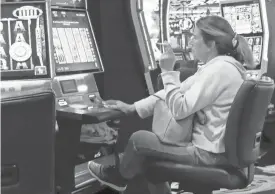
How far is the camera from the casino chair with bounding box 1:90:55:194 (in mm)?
1416

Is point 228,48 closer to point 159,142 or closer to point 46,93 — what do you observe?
point 159,142

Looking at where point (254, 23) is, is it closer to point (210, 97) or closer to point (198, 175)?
point (210, 97)

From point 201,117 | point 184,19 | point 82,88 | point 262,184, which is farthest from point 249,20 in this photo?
point 201,117

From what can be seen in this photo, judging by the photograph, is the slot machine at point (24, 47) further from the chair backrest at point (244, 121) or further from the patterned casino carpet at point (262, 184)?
the patterned casino carpet at point (262, 184)

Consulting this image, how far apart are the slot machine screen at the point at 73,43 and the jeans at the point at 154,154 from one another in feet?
2.61

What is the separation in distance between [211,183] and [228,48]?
0.66 metres

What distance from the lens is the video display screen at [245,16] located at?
444 cm

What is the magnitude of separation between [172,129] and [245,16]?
8.15ft

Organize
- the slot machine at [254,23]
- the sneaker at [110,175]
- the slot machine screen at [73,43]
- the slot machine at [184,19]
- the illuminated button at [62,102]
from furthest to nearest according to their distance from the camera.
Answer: the slot machine at [184,19], the slot machine at [254,23], the slot machine screen at [73,43], the illuminated button at [62,102], the sneaker at [110,175]

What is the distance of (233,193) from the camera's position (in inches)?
146

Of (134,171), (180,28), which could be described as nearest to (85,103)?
(134,171)

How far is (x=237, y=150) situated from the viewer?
215 cm

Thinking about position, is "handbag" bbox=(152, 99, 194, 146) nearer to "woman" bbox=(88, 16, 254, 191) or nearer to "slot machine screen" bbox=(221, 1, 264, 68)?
"woman" bbox=(88, 16, 254, 191)

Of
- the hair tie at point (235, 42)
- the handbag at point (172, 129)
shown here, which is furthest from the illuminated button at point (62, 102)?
the hair tie at point (235, 42)
